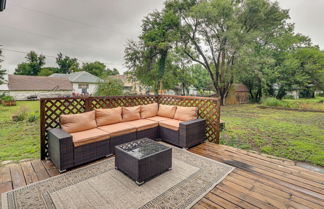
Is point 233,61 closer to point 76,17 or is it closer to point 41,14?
point 76,17

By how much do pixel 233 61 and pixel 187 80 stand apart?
4428 millimetres

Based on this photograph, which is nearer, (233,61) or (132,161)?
Result: (132,161)

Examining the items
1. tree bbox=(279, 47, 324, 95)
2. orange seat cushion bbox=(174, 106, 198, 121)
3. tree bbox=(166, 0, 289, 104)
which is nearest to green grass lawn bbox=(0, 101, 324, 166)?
orange seat cushion bbox=(174, 106, 198, 121)

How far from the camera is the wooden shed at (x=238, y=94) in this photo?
16.4m

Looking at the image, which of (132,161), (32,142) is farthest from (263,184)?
(32,142)

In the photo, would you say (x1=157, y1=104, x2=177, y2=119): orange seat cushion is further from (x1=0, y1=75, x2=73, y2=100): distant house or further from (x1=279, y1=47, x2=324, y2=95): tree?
(x1=0, y1=75, x2=73, y2=100): distant house

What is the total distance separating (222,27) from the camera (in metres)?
11.2

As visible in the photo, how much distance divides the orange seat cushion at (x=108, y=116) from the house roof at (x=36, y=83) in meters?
21.3

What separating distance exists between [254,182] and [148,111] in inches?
118

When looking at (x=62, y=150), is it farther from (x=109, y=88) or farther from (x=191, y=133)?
(x=109, y=88)

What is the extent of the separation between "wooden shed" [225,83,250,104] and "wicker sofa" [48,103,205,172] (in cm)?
1358

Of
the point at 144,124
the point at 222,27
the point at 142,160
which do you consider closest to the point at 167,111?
the point at 144,124

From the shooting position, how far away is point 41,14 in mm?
6961

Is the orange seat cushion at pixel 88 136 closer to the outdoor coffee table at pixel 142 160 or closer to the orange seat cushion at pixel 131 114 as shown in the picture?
the outdoor coffee table at pixel 142 160
